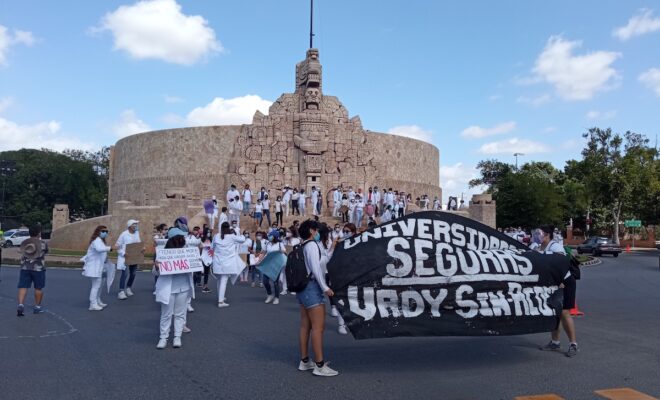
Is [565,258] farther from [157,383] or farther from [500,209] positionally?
[500,209]

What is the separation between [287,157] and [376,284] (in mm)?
26563

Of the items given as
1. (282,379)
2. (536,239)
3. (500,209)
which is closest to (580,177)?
(500,209)

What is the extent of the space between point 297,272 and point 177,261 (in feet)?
7.35

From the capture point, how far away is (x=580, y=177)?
53906 millimetres

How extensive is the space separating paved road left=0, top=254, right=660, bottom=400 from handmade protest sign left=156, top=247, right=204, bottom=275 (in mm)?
1063

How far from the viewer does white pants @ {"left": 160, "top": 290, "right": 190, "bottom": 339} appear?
727 centimetres

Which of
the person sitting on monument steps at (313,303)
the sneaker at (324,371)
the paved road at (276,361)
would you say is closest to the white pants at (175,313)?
the paved road at (276,361)

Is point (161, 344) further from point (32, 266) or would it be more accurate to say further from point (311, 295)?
point (32, 266)

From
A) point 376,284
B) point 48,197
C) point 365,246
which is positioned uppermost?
point 48,197

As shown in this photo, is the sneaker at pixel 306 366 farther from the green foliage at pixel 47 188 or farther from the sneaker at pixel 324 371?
the green foliage at pixel 47 188

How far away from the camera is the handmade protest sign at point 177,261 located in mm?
7285

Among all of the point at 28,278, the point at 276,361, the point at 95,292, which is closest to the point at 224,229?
the point at 95,292

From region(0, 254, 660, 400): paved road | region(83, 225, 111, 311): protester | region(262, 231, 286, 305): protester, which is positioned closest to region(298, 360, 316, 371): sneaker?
region(0, 254, 660, 400): paved road

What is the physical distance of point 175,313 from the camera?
7.45 metres
